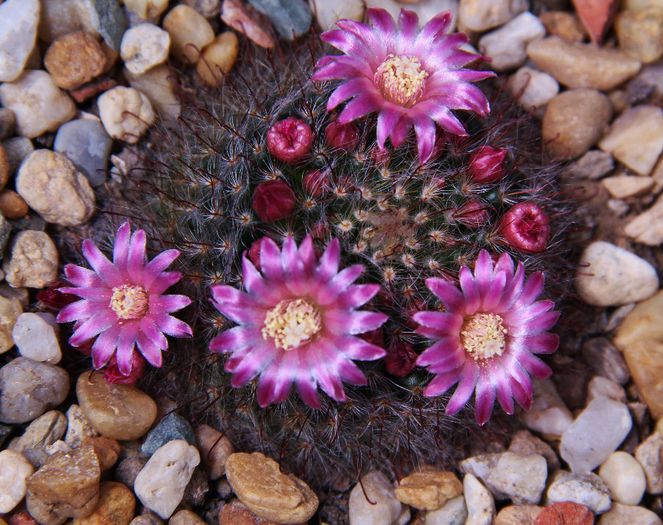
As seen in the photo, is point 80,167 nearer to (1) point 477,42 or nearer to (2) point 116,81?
(2) point 116,81

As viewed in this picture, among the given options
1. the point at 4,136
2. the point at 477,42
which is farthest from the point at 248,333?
the point at 477,42

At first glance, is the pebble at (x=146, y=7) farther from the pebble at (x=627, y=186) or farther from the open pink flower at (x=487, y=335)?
the pebble at (x=627, y=186)

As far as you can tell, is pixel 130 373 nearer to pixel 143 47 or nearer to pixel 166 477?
pixel 166 477

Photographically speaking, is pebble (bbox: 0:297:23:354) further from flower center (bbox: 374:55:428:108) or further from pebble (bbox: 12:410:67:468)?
flower center (bbox: 374:55:428:108)

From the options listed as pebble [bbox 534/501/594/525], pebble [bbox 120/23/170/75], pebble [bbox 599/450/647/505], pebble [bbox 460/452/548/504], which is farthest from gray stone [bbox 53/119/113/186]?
pebble [bbox 599/450/647/505]

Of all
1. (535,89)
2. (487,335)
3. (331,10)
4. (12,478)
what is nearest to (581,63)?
(535,89)

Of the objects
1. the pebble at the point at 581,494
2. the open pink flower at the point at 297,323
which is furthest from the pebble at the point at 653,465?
the open pink flower at the point at 297,323
